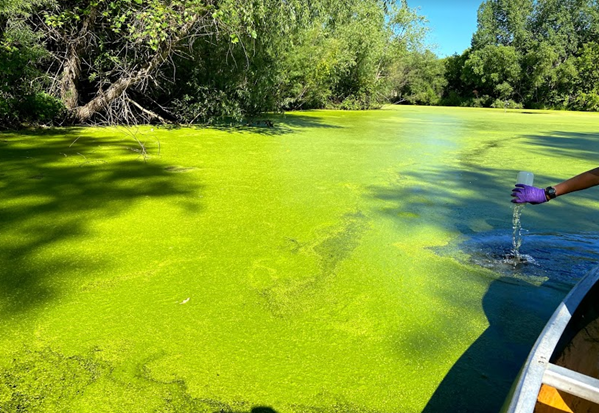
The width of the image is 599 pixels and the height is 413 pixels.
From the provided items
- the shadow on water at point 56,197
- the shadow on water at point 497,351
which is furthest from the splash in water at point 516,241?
the shadow on water at point 56,197

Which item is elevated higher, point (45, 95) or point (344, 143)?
point (45, 95)

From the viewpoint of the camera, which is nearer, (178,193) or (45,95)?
(178,193)

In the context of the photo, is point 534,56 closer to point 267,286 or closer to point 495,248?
point 495,248

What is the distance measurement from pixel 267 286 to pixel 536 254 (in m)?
1.59

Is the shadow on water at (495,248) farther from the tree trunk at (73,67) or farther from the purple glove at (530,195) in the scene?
the tree trunk at (73,67)

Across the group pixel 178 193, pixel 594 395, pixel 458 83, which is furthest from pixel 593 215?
pixel 458 83

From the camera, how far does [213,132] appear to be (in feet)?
22.7

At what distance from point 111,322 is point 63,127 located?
6.10 meters

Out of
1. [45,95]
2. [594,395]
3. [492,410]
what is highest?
[45,95]

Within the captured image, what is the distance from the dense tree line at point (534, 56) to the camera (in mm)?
25781

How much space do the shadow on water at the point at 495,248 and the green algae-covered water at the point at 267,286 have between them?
0.01m

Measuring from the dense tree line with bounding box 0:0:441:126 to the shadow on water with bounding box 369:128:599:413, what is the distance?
3021mm

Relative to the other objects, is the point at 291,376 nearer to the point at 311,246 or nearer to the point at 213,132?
the point at 311,246

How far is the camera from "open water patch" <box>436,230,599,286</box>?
214 centimetres
